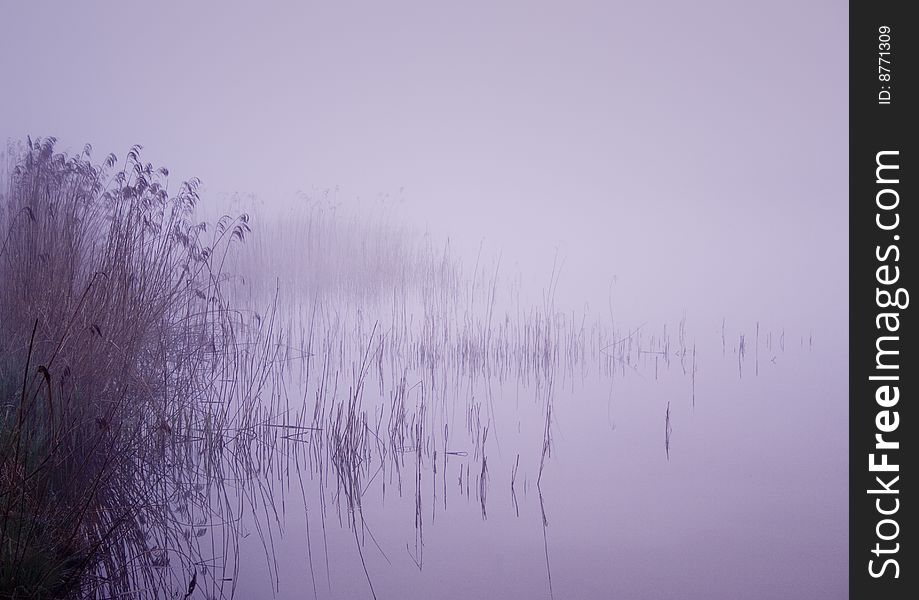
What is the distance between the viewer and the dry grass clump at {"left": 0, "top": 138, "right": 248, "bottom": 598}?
1433 mm

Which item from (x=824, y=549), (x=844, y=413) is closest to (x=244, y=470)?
(x=824, y=549)

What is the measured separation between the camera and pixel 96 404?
2154 mm

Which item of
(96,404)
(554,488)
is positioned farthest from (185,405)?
(554,488)

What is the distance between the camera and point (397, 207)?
686 centimetres

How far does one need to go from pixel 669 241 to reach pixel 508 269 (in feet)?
9.04

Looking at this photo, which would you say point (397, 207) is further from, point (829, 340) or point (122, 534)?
point (122, 534)
